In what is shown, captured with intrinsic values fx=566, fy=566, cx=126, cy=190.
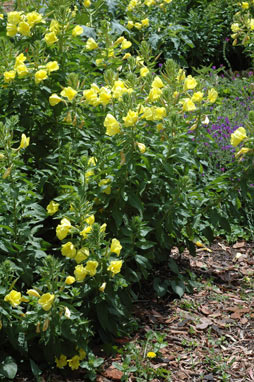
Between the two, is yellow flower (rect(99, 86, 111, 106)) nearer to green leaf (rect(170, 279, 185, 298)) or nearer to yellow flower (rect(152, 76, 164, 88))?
yellow flower (rect(152, 76, 164, 88))

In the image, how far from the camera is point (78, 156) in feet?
11.9

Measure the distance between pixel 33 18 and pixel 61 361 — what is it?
2004mm

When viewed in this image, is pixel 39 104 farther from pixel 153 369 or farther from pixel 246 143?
pixel 153 369

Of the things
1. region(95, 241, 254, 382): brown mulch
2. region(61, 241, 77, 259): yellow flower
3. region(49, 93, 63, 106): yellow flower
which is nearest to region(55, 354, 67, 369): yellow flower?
region(95, 241, 254, 382): brown mulch

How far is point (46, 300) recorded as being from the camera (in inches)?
107

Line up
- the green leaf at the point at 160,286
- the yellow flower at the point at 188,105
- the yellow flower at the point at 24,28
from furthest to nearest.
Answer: the green leaf at the point at 160,286
the yellow flower at the point at 24,28
the yellow flower at the point at 188,105

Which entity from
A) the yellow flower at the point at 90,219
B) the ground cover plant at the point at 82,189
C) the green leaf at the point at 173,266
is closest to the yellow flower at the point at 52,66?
the ground cover plant at the point at 82,189

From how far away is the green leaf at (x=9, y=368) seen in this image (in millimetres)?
2826

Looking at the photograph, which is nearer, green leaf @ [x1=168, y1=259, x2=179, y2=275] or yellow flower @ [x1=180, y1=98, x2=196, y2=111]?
yellow flower @ [x1=180, y1=98, x2=196, y2=111]

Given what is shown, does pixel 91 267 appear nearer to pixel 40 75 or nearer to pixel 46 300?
pixel 46 300

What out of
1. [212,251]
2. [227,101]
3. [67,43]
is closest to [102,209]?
[67,43]

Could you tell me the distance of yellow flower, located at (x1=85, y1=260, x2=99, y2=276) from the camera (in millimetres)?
2863

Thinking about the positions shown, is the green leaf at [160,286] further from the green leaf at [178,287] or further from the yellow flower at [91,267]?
the yellow flower at [91,267]

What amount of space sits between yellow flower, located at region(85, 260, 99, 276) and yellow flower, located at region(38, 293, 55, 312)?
10.0 inches
